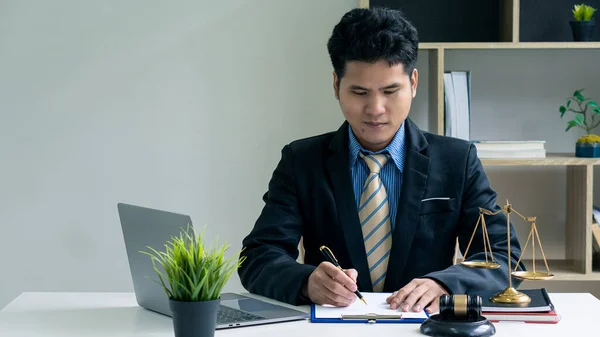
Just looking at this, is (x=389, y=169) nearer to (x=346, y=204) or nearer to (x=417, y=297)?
(x=346, y=204)

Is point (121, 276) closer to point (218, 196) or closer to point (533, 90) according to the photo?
point (218, 196)

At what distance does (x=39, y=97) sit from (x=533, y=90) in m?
2.03

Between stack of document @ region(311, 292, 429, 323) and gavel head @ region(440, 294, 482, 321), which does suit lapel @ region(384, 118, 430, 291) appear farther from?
gavel head @ region(440, 294, 482, 321)

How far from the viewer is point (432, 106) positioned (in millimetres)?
3064

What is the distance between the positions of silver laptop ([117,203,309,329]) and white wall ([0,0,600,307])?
151cm

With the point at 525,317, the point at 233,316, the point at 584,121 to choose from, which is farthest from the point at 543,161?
the point at 233,316

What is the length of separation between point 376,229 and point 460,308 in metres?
0.56

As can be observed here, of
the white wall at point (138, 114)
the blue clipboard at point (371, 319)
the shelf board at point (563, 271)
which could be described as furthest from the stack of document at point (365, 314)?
the white wall at point (138, 114)

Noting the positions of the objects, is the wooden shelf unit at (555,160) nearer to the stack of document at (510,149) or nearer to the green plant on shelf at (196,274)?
the stack of document at (510,149)

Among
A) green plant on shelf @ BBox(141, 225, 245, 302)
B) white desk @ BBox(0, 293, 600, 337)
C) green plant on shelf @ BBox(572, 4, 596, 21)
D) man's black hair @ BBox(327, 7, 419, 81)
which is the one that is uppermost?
green plant on shelf @ BBox(572, 4, 596, 21)

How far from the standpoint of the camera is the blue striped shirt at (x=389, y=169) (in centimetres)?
212

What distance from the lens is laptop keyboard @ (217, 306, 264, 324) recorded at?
5.46ft

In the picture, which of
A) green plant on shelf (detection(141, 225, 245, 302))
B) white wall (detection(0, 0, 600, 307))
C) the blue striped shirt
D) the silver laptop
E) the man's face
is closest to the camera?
green plant on shelf (detection(141, 225, 245, 302))

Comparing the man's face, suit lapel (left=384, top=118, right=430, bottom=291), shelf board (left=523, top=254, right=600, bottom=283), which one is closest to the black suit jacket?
suit lapel (left=384, top=118, right=430, bottom=291)
